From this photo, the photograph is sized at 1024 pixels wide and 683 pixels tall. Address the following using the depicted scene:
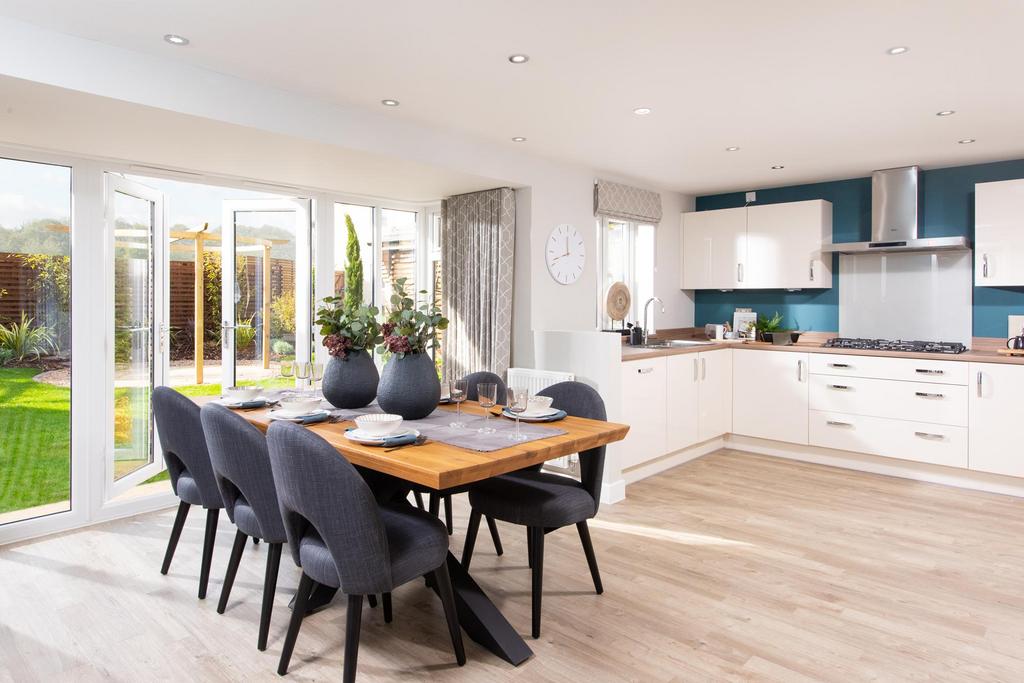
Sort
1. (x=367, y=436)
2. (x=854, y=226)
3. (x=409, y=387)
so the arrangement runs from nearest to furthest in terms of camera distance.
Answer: (x=367, y=436) < (x=409, y=387) < (x=854, y=226)

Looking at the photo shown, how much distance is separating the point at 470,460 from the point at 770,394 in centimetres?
398

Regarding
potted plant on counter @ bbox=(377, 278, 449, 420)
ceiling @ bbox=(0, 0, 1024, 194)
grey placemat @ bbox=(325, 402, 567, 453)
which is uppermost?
ceiling @ bbox=(0, 0, 1024, 194)

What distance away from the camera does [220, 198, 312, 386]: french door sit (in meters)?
4.56

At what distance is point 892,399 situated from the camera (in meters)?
4.71

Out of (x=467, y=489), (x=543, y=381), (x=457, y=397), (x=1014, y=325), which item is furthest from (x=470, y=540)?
(x=1014, y=325)

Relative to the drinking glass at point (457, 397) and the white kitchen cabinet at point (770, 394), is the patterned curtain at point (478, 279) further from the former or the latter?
the white kitchen cabinet at point (770, 394)

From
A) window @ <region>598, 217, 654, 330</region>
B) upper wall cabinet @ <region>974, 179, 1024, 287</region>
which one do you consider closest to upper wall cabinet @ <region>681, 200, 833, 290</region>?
window @ <region>598, 217, 654, 330</region>

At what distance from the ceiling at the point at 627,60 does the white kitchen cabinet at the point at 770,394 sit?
178cm

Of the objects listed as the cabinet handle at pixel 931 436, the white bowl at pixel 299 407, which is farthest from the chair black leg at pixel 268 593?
the cabinet handle at pixel 931 436

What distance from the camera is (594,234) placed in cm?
511

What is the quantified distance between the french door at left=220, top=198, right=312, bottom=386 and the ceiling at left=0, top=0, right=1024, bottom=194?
1469 millimetres

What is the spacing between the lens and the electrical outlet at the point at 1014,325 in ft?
15.4

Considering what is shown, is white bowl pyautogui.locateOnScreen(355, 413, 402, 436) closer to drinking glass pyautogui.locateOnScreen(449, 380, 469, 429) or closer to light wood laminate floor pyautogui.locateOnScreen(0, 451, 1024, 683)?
drinking glass pyautogui.locateOnScreen(449, 380, 469, 429)

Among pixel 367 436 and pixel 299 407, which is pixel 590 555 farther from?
pixel 299 407
